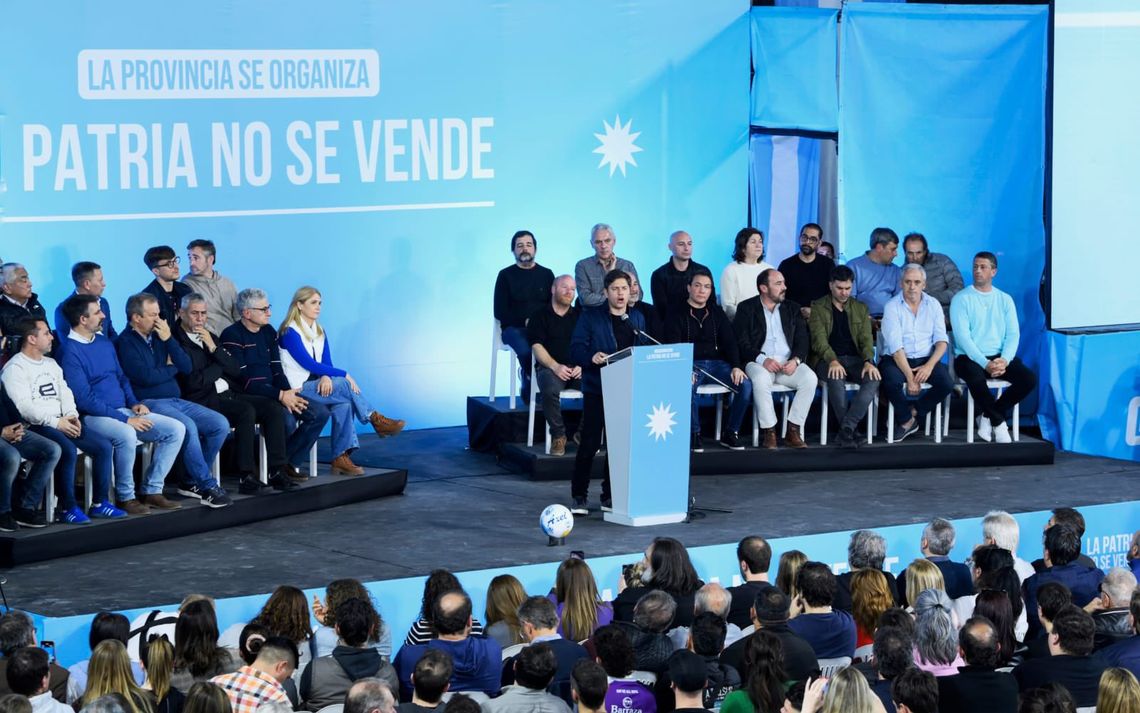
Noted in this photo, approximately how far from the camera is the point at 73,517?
27.2 ft

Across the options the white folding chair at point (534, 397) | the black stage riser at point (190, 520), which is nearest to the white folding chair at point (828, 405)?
the white folding chair at point (534, 397)

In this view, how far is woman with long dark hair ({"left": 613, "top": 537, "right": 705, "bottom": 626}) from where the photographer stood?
6609 millimetres

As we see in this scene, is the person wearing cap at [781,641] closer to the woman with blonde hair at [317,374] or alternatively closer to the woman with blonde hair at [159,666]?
the woman with blonde hair at [159,666]

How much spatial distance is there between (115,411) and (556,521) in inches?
89.3

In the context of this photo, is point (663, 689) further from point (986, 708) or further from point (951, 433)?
point (951, 433)

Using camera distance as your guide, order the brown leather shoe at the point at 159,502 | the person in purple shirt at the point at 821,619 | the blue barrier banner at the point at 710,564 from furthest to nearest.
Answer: the brown leather shoe at the point at 159,502, the blue barrier banner at the point at 710,564, the person in purple shirt at the point at 821,619

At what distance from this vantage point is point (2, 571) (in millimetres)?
7965

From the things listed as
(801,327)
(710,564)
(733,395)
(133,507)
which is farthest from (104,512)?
(801,327)

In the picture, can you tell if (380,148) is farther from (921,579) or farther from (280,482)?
(921,579)

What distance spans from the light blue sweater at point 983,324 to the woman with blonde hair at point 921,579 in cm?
442

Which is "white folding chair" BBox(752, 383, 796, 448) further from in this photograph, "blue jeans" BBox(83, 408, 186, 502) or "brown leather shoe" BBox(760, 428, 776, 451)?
"blue jeans" BBox(83, 408, 186, 502)

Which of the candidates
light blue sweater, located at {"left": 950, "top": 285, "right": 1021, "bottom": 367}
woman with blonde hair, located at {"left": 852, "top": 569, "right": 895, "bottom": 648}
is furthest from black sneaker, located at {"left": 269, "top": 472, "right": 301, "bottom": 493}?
light blue sweater, located at {"left": 950, "top": 285, "right": 1021, "bottom": 367}

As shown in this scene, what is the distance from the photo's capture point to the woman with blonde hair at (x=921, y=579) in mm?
6578

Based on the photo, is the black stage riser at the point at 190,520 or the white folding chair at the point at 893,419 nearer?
the black stage riser at the point at 190,520
